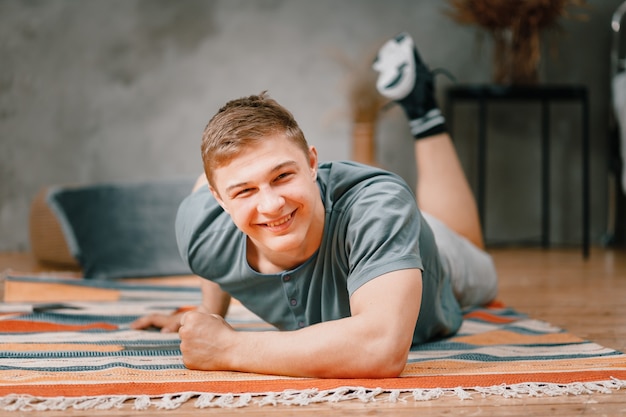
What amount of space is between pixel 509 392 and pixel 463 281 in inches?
32.0

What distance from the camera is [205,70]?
13.3 ft

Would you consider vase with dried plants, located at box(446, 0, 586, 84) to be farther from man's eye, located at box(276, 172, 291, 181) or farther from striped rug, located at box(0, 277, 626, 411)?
man's eye, located at box(276, 172, 291, 181)

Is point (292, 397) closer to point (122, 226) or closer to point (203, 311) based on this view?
point (203, 311)

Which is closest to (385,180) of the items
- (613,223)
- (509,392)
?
(509,392)

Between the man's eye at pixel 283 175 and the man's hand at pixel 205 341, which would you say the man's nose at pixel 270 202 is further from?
the man's hand at pixel 205 341

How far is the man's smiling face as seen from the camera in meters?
1.27

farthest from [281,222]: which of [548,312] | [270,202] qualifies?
[548,312]

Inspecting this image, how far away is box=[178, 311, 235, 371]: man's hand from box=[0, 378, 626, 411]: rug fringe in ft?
0.45

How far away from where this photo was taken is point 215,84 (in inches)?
159

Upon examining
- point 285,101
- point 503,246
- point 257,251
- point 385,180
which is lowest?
point 503,246

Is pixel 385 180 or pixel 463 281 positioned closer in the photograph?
pixel 385 180

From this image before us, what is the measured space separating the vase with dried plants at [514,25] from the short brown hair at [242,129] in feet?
8.44

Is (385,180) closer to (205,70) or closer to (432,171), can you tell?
(432,171)

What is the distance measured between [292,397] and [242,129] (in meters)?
0.43
